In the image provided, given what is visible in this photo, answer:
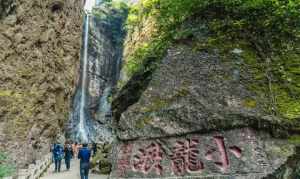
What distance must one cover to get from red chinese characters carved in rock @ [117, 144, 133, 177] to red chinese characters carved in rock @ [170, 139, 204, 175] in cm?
95

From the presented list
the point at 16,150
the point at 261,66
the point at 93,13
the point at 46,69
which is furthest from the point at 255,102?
the point at 93,13

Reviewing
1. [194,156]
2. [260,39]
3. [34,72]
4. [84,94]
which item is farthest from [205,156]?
[84,94]

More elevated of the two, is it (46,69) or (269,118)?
(46,69)

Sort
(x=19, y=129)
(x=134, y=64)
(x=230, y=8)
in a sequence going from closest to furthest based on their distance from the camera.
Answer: (x=230, y=8), (x=134, y=64), (x=19, y=129)

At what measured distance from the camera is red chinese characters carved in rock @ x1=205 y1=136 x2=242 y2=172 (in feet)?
20.4

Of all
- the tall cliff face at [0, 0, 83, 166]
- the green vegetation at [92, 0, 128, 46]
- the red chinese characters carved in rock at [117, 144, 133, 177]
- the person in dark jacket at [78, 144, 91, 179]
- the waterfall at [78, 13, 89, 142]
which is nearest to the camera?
the red chinese characters carved in rock at [117, 144, 133, 177]

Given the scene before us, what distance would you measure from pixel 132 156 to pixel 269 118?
270 centimetres

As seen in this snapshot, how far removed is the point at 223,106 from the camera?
6.72m

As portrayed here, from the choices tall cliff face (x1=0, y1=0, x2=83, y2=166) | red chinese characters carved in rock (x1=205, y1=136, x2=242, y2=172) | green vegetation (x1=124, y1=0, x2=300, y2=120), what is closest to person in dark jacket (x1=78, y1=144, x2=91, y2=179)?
green vegetation (x1=124, y1=0, x2=300, y2=120)

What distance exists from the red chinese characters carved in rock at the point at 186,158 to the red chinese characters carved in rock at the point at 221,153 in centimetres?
23

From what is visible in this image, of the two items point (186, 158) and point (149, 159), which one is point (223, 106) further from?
point (149, 159)

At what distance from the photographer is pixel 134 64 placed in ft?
50.5

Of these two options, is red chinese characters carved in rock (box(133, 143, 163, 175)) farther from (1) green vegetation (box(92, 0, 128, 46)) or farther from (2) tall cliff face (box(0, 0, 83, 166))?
(1) green vegetation (box(92, 0, 128, 46))

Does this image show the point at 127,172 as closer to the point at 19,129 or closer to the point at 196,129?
the point at 196,129
